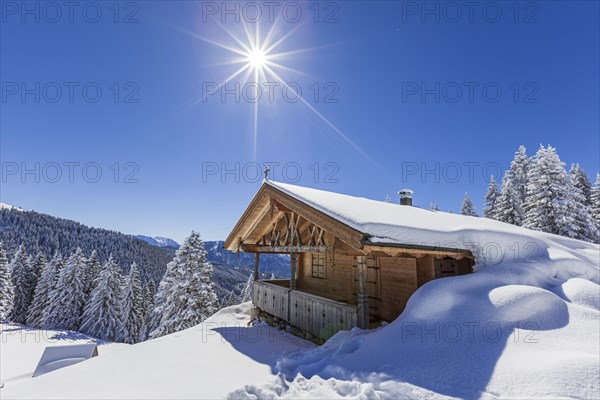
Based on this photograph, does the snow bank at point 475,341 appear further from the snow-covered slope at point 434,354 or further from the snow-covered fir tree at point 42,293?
the snow-covered fir tree at point 42,293

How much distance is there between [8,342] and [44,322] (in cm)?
1083

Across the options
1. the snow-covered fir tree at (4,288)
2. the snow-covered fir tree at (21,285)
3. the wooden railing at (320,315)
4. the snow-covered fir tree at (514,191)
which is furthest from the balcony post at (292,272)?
the snow-covered fir tree at (21,285)

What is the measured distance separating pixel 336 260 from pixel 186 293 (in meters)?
17.5

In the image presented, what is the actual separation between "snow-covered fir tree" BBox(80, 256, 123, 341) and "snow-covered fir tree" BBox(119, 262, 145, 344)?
1.63 feet

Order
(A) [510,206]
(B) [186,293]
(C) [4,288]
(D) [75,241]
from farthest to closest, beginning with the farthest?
(D) [75,241] < (C) [4,288] < (A) [510,206] < (B) [186,293]

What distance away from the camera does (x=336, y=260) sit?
1310cm

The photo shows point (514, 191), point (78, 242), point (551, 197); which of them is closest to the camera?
point (551, 197)

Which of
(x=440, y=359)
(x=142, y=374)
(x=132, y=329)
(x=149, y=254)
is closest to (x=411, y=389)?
(x=440, y=359)

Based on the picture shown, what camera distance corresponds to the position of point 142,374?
656 cm

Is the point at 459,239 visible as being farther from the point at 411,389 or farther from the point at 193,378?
the point at 193,378

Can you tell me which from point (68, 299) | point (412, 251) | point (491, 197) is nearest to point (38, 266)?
point (68, 299)

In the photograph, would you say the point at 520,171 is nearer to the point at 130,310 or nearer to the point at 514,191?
the point at 514,191

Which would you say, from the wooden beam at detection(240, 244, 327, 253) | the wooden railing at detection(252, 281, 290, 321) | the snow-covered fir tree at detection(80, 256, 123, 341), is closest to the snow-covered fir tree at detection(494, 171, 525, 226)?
the wooden beam at detection(240, 244, 327, 253)

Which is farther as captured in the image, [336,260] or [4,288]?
[4,288]
